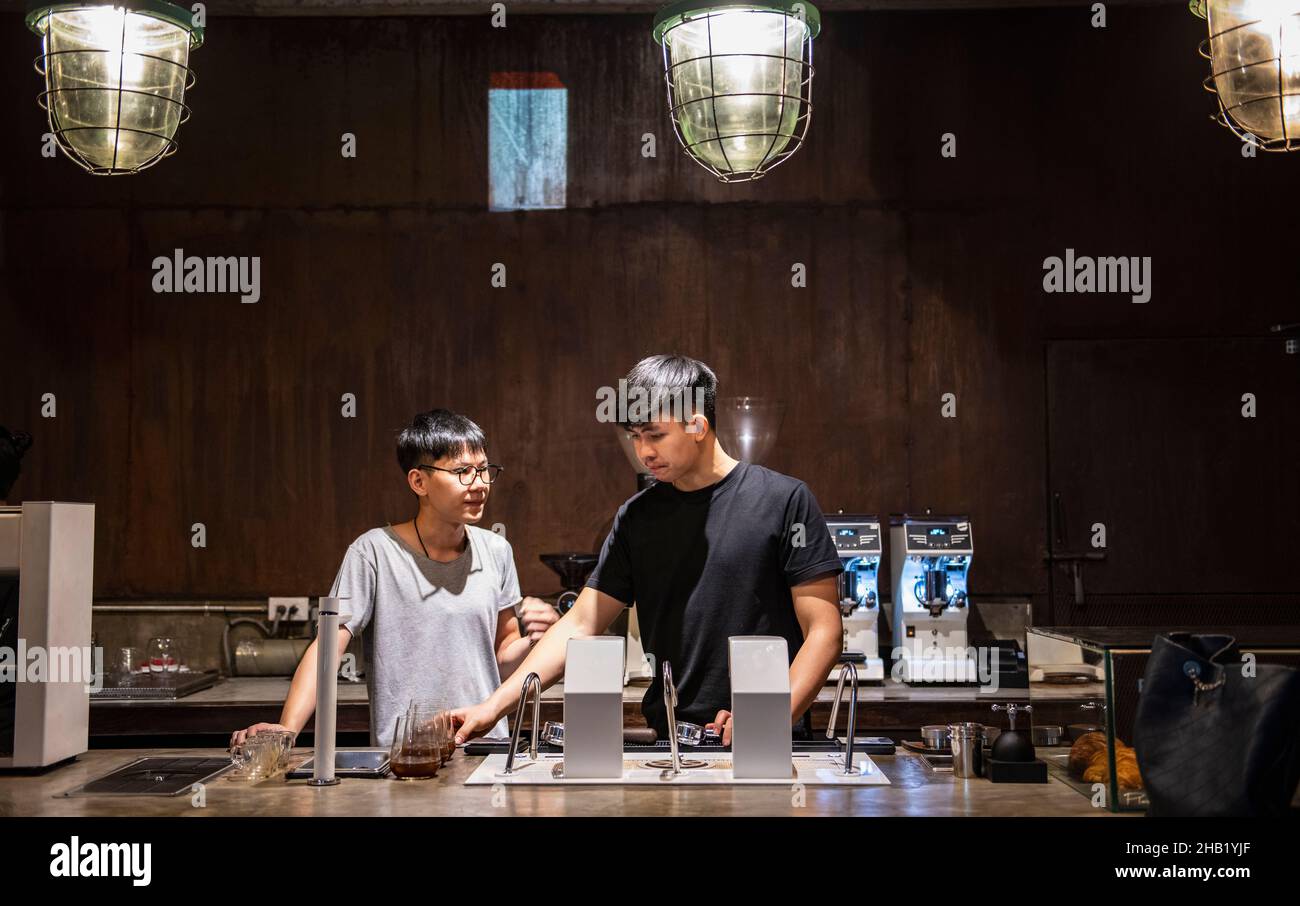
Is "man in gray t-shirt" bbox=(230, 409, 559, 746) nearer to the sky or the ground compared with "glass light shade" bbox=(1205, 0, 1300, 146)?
nearer to the ground

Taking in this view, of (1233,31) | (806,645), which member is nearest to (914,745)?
(806,645)

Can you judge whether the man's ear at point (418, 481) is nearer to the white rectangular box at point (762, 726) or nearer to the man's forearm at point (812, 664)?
the man's forearm at point (812, 664)

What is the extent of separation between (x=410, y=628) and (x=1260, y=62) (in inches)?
87.1

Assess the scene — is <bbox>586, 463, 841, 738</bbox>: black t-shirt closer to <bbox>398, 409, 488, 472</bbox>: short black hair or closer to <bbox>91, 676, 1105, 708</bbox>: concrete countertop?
<bbox>398, 409, 488, 472</bbox>: short black hair

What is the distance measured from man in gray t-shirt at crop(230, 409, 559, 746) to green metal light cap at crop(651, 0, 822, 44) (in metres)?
1.21

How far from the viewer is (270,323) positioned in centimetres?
499

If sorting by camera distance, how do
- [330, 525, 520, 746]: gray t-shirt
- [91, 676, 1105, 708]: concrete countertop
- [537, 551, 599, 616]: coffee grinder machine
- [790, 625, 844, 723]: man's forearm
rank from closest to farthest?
[790, 625, 844, 723]: man's forearm
[330, 525, 520, 746]: gray t-shirt
[91, 676, 1105, 708]: concrete countertop
[537, 551, 599, 616]: coffee grinder machine

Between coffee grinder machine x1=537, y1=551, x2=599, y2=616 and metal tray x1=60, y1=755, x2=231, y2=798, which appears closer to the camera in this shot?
metal tray x1=60, y1=755, x2=231, y2=798

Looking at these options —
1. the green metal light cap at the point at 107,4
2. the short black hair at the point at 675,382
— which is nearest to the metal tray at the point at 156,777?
the short black hair at the point at 675,382

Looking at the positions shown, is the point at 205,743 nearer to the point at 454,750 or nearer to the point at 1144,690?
the point at 454,750

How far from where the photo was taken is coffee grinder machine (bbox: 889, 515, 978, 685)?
440cm

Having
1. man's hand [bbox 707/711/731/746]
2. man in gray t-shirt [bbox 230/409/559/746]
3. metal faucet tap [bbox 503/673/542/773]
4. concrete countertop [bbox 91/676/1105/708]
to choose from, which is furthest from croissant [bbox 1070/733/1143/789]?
concrete countertop [bbox 91/676/1105/708]

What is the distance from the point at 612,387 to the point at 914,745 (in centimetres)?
267

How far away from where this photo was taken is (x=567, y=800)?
2092 mm
